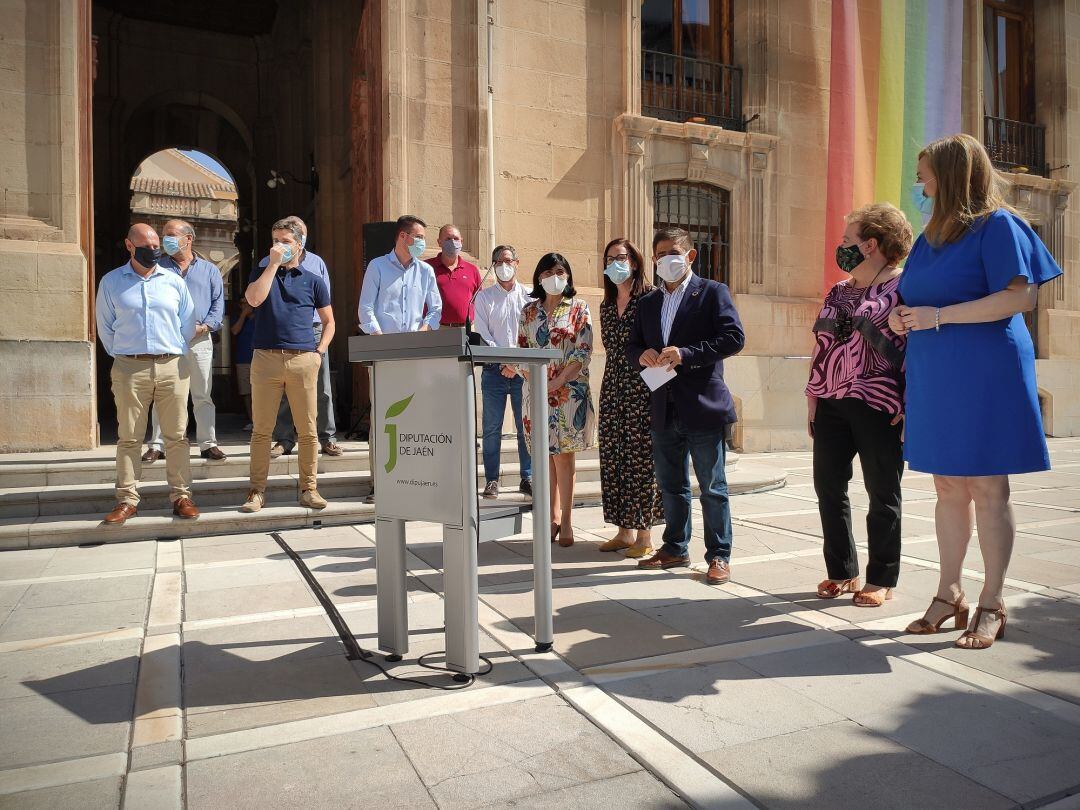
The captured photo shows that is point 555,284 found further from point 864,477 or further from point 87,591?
point 87,591

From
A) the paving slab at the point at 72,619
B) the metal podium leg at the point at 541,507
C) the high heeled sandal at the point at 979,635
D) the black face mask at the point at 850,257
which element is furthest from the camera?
the black face mask at the point at 850,257

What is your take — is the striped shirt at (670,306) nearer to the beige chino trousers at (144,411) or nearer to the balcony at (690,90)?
the beige chino trousers at (144,411)

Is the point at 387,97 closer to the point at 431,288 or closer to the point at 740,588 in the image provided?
the point at 431,288

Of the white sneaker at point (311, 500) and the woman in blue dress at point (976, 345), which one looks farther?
the white sneaker at point (311, 500)

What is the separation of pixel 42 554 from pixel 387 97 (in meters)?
6.72

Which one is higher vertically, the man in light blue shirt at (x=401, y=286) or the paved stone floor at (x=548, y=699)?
the man in light blue shirt at (x=401, y=286)

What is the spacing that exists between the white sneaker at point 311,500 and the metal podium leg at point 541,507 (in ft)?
11.7

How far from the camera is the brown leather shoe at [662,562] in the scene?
5160 mm

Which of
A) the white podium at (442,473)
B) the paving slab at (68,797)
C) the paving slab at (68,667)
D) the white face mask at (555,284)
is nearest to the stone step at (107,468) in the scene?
the white face mask at (555,284)

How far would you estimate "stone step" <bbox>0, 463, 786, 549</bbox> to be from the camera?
5.90 m

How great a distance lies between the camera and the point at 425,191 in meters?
10.4

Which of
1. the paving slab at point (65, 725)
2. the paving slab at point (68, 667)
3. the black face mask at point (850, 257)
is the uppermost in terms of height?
the black face mask at point (850, 257)

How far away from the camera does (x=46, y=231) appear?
8398 millimetres

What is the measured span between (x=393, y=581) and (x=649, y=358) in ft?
6.85
